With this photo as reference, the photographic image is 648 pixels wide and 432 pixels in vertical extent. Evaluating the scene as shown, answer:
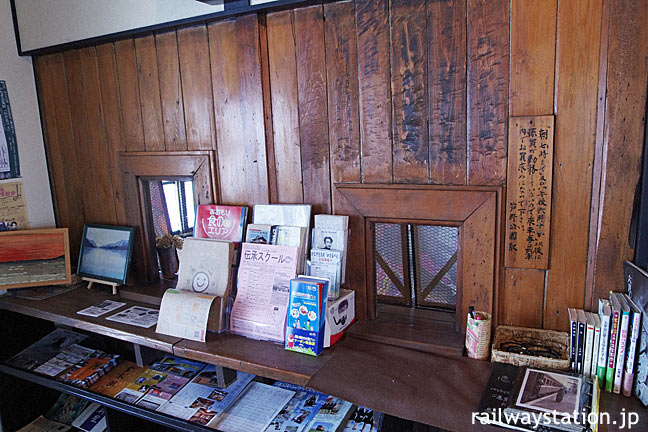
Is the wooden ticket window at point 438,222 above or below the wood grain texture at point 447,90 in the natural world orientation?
below

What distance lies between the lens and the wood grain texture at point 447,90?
4.92 feet

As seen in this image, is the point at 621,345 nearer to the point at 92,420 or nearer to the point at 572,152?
the point at 572,152

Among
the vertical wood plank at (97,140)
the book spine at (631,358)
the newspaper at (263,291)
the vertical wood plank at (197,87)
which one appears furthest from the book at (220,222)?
the book spine at (631,358)

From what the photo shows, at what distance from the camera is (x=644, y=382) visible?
1.25 metres

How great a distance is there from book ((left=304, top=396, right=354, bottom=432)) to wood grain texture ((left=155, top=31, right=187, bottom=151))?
4.27 feet

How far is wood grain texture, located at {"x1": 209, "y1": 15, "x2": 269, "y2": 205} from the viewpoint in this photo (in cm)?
183

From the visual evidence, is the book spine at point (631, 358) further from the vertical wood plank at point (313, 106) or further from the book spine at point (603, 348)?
the vertical wood plank at point (313, 106)

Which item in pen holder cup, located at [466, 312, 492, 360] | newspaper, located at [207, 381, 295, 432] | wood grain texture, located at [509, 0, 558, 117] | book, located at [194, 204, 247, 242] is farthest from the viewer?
book, located at [194, 204, 247, 242]

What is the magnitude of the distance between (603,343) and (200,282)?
4.70 feet

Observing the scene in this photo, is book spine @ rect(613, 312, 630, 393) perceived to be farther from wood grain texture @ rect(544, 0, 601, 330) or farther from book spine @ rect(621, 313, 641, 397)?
wood grain texture @ rect(544, 0, 601, 330)

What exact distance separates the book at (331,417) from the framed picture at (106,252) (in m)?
1.20

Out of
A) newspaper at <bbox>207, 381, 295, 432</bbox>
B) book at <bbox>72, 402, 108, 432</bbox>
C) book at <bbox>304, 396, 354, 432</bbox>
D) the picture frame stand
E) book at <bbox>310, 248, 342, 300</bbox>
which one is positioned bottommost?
book at <bbox>72, 402, 108, 432</bbox>

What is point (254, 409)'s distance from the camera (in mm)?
1798

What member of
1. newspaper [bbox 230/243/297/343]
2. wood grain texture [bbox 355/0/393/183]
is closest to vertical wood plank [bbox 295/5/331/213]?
wood grain texture [bbox 355/0/393/183]
